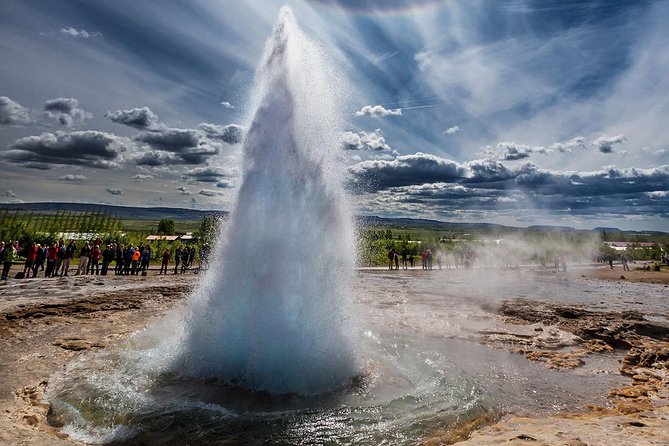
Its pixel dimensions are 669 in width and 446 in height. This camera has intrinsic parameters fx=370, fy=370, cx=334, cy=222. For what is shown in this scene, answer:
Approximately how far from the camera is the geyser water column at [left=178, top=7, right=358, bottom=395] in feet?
19.8

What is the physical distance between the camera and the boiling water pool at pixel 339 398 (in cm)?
442

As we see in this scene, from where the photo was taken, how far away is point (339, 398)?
18.1ft

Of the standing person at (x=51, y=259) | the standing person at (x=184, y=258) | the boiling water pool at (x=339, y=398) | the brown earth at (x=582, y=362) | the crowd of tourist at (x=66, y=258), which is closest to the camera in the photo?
the brown earth at (x=582, y=362)

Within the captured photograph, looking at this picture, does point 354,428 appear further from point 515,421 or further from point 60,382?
point 60,382

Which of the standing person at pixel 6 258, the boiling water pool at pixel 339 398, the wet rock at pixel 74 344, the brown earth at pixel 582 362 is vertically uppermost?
the standing person at pixel 6 258

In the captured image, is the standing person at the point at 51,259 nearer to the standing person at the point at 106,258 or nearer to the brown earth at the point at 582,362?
the standing person at the point at 106,258

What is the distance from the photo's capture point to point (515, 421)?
4.93 metres

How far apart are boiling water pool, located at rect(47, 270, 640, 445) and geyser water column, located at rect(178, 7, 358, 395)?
1.43ft

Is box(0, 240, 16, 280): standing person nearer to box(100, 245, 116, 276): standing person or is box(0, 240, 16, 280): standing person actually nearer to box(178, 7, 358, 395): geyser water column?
box(100, 245, 116, 276): standing person

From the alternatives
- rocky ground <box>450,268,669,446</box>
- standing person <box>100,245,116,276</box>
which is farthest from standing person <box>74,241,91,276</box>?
rocky ground <box>450,268,669,446</box>

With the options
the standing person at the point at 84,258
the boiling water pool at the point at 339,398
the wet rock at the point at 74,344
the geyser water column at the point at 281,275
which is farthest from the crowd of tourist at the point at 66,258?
the geyser water column at the point at 281,275

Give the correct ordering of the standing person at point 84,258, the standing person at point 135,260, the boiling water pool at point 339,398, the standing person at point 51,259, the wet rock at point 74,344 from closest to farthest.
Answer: the boiling water pool at point 339,398, the wet rock at point 74,344, the standing person at point 51,259, the standing person at point 84,258, the standing person at point 135,260

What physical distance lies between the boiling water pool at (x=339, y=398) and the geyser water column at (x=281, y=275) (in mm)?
436

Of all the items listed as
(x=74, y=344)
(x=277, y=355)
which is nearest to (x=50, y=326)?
(x=74, y=344)
